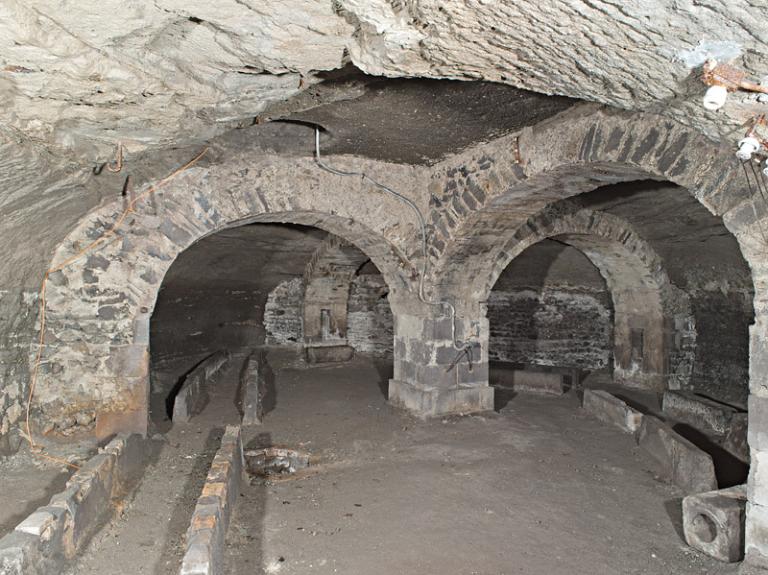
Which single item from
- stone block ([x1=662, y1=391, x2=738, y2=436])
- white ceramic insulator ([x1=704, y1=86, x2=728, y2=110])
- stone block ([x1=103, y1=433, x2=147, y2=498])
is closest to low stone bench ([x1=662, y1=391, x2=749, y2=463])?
stone block ([x1=662, y1=391, x2=738, y2=436])

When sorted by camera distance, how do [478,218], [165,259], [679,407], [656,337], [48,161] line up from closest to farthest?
[48,161] → [165,259] → [478,218] → [679,407] → [656,337]

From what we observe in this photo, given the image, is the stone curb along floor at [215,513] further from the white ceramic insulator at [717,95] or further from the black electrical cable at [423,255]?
the white ceramic insulator at [717,95]

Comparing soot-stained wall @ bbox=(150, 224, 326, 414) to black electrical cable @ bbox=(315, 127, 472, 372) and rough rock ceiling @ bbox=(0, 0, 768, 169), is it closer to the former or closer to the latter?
black electrical cable @ bbox=(315, 127, 472, 372)

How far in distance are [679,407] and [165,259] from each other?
6.30 metres

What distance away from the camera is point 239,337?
39.7 ft

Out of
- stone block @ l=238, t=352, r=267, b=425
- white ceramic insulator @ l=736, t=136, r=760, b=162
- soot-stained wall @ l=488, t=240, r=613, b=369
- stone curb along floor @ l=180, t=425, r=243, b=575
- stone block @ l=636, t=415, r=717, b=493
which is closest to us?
white ceramic insulator @ l=736, t=136, r=760, b=162

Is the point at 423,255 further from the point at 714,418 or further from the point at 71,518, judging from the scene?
the point at 71,518

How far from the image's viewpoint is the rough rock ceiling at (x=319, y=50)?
7.77 feet

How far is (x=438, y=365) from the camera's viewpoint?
7215 millimetres

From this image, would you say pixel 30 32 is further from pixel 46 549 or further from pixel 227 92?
pixel 46 549

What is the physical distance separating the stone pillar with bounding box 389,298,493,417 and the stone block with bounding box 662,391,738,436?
7.49 feet

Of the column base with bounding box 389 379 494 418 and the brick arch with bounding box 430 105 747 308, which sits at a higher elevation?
the brick arch with bounding box 430 105 747 308

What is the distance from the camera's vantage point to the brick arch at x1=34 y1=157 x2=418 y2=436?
18.4 feet

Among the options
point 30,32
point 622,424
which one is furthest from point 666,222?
point 30,32
